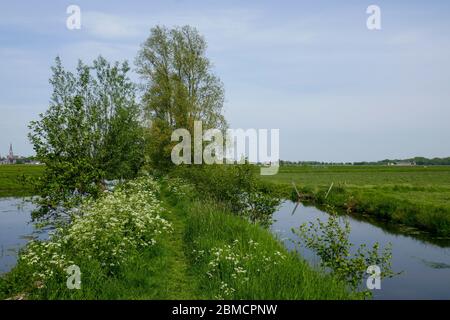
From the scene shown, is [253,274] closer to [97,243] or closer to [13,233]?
[97,243]

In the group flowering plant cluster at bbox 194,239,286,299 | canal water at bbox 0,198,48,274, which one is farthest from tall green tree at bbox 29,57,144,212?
flowering plant cluster at bbox 194,239,286,299

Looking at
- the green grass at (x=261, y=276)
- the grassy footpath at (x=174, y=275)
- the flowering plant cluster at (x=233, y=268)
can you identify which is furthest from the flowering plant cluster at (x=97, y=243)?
the flowering plant cluster at (x=233, y=268)

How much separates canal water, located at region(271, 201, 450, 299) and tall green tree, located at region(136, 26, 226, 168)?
16.5m

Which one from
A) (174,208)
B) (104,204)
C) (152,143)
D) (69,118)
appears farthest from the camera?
(152,143)

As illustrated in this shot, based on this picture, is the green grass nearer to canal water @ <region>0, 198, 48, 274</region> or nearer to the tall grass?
the tall grass

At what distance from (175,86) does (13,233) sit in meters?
25.0

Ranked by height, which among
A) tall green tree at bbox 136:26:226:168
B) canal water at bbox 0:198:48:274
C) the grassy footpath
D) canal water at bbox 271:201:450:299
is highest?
tall green tree at bbox 136:26:226:168

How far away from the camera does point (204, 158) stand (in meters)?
36.4

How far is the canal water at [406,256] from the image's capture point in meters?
14.4

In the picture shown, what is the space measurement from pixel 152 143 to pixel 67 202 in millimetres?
25814

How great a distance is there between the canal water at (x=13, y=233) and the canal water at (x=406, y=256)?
1117cm

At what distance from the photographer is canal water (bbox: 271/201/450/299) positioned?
14367 mm

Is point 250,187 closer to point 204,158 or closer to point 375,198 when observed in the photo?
point 204,158

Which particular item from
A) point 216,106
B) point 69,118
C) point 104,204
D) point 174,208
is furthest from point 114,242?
point 216,106
